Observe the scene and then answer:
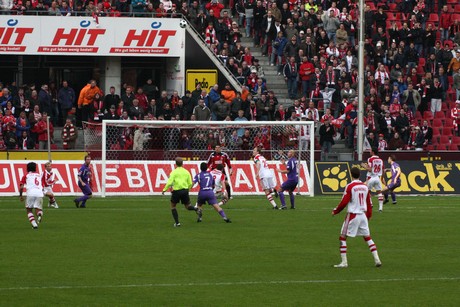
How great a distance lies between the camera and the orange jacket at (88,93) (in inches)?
1886

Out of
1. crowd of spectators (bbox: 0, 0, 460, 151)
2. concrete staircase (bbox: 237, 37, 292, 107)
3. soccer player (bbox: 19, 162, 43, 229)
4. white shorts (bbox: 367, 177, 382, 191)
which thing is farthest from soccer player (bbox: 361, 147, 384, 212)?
concrete staircase (bbox: 237, 37, 292, 107)

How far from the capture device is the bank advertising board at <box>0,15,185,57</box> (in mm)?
49969

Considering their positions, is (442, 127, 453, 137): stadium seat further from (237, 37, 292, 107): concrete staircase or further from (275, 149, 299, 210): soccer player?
(275, 149, 299, 210): soccer player

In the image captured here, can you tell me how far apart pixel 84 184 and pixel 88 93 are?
1035 centimetres

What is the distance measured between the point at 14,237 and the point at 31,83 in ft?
79.8

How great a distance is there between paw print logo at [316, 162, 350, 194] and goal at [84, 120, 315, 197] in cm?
60

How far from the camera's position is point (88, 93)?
47969 millimetres

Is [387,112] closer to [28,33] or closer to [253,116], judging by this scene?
[253,116]

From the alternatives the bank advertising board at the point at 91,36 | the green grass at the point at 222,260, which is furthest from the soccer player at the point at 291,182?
the bank advertising board at the point at 91,36

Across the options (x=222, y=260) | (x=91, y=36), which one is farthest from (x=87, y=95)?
(x=222, y=260)

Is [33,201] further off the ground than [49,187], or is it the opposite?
[33,201]

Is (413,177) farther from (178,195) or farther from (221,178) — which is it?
(178,195)

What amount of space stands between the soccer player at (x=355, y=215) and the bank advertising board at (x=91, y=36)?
1167 inches

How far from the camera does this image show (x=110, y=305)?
58.7 feet
